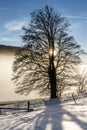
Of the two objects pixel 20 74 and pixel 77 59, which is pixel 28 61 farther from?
pixel 77 59

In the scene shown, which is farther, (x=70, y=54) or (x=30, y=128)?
(x=70, y=54)

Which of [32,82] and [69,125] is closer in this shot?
[69,125]

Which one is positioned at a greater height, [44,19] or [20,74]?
[44,19]

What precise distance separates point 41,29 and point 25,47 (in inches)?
122

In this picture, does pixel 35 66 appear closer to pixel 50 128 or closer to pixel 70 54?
pixel 70 54

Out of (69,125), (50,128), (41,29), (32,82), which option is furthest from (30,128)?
(41,29)

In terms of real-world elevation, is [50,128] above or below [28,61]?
below

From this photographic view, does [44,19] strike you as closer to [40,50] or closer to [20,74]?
[40,50]

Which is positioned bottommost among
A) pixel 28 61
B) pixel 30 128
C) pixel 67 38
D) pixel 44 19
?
pixel 30 128

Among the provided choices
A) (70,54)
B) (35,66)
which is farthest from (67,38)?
(35,66)

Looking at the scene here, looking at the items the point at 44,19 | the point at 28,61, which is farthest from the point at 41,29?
the point at 28,61

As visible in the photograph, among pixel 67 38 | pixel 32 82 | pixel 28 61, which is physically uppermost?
pixel 67 38

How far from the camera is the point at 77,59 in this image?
36312 millimetres

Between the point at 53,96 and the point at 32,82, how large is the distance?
3321mm
